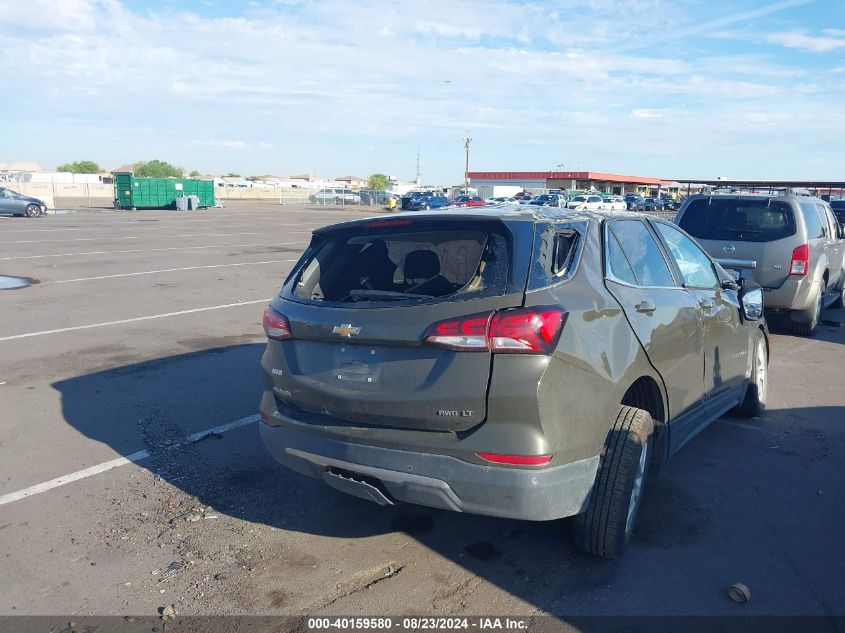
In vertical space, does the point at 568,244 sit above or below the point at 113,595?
above

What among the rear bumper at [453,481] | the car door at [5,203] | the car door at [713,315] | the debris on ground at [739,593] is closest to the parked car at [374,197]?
the car door at [5,203]

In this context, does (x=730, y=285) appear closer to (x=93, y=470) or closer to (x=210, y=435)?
(x=210, y=435)

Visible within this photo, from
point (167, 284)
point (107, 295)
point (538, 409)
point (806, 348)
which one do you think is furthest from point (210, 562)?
point (167, 284)

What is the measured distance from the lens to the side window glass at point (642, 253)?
450 cm

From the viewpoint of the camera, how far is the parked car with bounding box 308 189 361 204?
71750mm

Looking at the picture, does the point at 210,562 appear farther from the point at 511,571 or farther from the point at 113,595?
the point at 511,571

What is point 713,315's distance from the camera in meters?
5.30

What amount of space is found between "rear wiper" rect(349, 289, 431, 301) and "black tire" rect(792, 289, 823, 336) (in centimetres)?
798

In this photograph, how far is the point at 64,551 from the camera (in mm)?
4062

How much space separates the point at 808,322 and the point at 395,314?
8.37m

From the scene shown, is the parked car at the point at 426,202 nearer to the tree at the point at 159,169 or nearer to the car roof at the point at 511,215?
the car roof at the point at 511,215

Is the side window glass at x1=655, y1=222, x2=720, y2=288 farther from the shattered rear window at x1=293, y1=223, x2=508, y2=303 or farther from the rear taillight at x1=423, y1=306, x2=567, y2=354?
the rear taillight at x1=423, y1=306, x2=567, y2=354

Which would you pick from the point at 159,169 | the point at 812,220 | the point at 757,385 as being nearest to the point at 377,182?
the point at 159,169

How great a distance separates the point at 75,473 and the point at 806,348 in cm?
854
